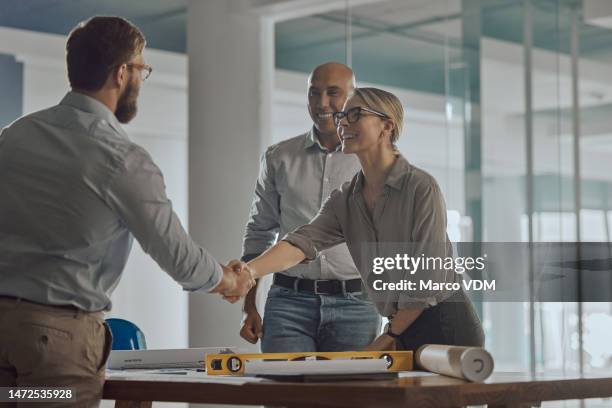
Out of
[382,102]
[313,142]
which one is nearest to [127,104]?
A: [382,102]

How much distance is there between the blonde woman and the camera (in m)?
2.81

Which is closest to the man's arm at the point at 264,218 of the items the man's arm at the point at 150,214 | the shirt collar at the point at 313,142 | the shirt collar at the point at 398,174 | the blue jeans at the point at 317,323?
the shirt collar at the point at 313,142

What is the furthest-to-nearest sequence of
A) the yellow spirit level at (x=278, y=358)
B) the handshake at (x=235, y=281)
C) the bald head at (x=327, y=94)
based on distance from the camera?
the bald head at (x=327, y=94), the handshake at (x=235, y=281), the yellow spirit level at (x=278, y=358)

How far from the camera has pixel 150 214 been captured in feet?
7.34

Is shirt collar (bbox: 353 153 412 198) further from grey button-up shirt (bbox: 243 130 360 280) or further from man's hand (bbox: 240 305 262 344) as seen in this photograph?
man's hand (bbox: 240 305 262 344)

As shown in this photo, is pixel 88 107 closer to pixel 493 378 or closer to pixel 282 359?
pixel 282 359

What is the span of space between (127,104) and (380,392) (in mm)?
979

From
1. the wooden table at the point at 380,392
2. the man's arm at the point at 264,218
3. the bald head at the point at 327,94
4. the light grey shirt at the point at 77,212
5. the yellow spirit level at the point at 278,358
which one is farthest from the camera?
the man's arm at the point at 264,218

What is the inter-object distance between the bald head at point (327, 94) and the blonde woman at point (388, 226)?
63 cm

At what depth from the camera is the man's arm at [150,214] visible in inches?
87.9

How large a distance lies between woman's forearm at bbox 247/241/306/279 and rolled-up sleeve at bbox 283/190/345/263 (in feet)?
0.07

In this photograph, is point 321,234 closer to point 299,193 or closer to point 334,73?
point 299,193

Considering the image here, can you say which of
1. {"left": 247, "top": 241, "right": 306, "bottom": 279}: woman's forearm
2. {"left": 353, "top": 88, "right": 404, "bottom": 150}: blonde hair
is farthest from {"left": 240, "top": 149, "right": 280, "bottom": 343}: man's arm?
{"left": 353, "top": 88, "right": 404, "bottom": 150}: blonde hair

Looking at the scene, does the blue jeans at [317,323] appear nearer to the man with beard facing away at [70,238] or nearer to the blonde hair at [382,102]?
the blonde hair at [382,102]
